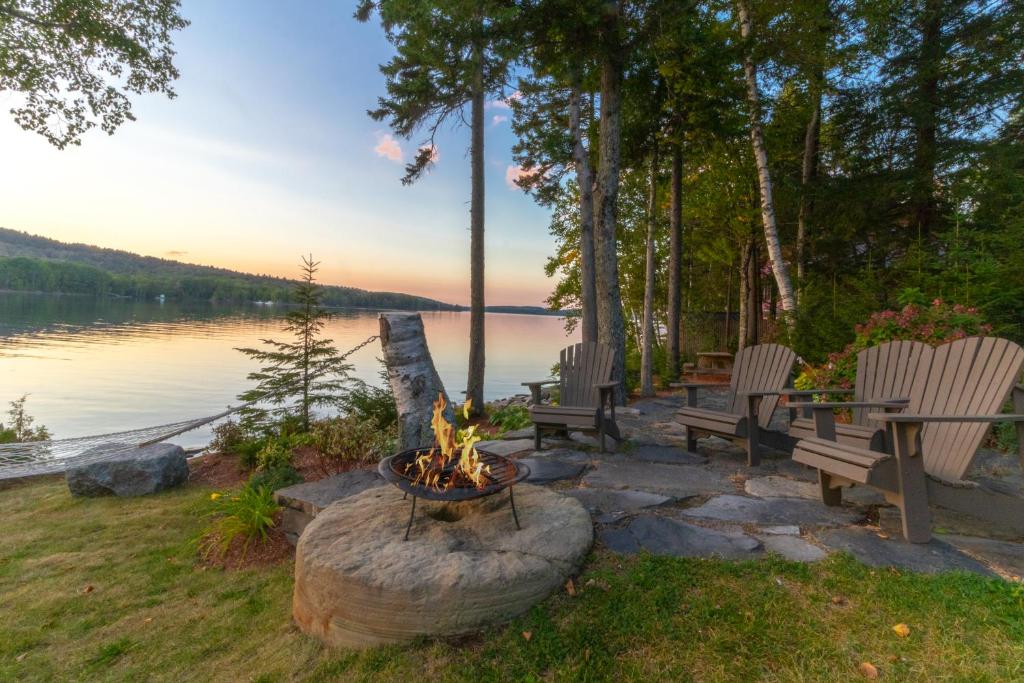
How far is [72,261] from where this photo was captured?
→ 41.0 meters

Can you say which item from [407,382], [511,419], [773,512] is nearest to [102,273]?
[511,419]

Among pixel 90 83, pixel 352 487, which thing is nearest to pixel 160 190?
pixel 90 83

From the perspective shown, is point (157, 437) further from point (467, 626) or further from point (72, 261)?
point (72, 261)

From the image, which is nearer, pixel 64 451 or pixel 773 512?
pixel 773 512

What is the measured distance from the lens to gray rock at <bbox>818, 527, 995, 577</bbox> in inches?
80.1

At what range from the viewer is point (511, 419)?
6.29 m

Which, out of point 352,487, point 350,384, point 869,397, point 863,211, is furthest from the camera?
point 863,211

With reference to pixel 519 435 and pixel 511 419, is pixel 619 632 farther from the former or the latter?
pixel 511 419

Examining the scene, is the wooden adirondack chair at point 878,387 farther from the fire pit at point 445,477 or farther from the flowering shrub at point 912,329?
the fire pit at point 445,477

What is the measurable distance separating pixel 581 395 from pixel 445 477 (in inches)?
93.2

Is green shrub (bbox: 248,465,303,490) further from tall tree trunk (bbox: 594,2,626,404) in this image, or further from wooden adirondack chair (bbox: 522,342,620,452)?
tall tree trunk (bbox: 594,2,626,404)

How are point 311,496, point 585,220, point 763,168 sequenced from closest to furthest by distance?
point 311,496, point 585,220, point 763,168

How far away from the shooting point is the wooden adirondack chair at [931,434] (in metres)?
2.26

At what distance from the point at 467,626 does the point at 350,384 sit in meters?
5.00
